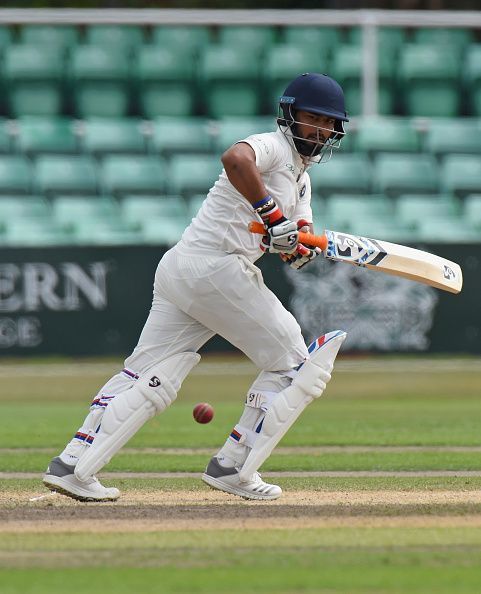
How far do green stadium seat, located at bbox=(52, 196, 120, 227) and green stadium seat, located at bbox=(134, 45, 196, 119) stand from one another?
2357 millimetres

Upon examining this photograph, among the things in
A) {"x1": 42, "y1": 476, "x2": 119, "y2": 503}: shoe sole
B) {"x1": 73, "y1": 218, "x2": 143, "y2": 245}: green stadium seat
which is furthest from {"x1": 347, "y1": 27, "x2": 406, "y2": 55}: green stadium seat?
{"x1": 42, "y1": 476, "x2": 119, "y2": 503}: shoe sole

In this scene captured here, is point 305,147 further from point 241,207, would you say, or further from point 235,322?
point 235,322

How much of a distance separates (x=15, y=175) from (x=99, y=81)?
2.09 metres

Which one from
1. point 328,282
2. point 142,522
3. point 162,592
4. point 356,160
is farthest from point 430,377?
point 162,592

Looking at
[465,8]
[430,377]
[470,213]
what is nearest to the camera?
[430,377]

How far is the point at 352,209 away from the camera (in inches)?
662

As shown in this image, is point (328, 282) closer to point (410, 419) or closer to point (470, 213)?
point (470, 213)

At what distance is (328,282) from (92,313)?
8.62 ft

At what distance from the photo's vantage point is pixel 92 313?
14.8m

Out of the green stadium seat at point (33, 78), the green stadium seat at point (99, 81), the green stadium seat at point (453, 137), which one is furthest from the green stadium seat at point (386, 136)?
the green stadium seat at point (33, 78)

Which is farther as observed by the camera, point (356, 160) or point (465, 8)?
point (465, 8)

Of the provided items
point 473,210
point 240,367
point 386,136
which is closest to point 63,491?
point 240,367

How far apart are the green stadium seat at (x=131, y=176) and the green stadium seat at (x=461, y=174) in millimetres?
3670

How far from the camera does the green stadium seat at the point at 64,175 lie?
55.4 feet
